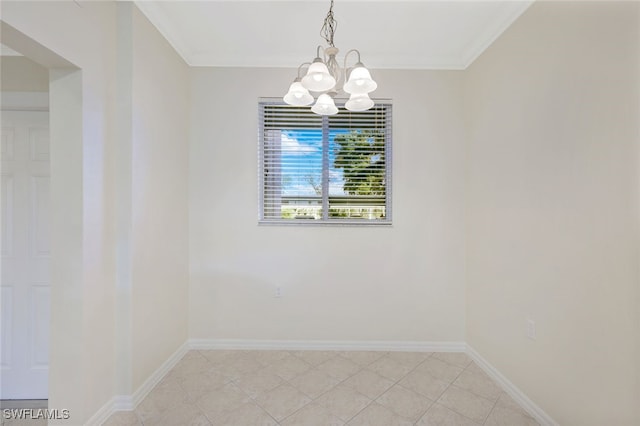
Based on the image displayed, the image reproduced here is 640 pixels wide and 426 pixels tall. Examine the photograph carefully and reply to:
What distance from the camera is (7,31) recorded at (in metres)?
1.16

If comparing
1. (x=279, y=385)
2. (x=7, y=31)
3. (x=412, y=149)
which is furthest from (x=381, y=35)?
(x=279, y=385)

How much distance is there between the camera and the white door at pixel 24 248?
6.02ft

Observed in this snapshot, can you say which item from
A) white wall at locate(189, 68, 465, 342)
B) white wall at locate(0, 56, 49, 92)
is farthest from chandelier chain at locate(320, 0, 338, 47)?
white wall at locate(0, 56, 49, 92)

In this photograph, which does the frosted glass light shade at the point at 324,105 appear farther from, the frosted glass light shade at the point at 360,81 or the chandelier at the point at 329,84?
the frosted glass light shade at the point at 360,81

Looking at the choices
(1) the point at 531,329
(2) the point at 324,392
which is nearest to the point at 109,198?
(2) the point at 324,392

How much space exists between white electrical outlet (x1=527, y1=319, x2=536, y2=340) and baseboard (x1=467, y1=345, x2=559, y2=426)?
0.43m

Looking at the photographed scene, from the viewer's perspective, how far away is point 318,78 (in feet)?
4.24

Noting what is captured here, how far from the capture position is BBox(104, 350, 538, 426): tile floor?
5.51 feet

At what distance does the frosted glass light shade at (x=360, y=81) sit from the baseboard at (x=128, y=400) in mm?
2415

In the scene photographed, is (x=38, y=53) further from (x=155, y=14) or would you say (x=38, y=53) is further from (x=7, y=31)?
(x=155, y=14)

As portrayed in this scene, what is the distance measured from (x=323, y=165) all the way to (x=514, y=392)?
2.36 m

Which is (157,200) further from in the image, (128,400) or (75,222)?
(128,400)

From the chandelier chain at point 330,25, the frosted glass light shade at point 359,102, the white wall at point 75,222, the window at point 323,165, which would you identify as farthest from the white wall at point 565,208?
the white wall at point 75,222
